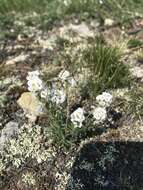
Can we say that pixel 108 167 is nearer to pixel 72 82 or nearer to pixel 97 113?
pixel 97 113

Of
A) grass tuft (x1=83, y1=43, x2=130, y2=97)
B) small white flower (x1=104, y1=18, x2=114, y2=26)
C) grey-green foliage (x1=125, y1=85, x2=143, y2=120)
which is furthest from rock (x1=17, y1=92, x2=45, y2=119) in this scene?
small white flower (x1=104, y1=18, x2=114, y2=26)

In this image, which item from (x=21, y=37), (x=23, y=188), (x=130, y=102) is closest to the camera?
(x=23, y=188)

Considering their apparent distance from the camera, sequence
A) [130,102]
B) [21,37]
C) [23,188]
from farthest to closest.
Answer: [21,37] → [130,102] → [23,188]

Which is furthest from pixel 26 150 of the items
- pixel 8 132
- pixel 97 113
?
pixel 97 113

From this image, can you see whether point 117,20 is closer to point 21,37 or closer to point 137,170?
point 21,37

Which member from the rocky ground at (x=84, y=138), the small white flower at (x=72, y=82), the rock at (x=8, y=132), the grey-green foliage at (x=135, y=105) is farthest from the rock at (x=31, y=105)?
the grey-green foliage at (x=135, y=105)

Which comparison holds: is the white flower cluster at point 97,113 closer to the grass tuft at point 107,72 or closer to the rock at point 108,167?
the rock at point 108,167

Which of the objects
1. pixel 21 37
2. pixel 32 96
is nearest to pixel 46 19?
pixel 21 37

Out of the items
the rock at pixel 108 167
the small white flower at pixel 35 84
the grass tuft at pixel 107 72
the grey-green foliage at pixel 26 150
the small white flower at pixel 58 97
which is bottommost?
the rock at pixel 108 167
